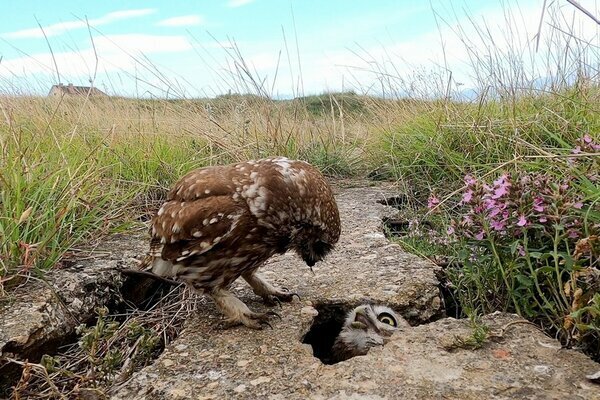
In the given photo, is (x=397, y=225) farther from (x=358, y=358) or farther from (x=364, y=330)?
(x=358, y=358)

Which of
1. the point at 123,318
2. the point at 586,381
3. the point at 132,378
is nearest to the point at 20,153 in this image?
the point at 123,318

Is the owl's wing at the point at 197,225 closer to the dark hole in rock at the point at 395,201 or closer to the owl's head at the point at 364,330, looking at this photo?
the owl's head at the point at 364,330

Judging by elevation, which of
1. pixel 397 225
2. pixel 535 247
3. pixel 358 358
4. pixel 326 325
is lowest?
pixel 326 325

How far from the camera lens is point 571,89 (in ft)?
16.6

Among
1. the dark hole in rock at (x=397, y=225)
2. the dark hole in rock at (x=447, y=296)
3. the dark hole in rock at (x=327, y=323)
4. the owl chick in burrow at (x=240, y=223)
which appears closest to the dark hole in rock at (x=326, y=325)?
the dark hole in rock at (x=327, y=323)

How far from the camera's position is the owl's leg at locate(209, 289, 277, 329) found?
2510 mm

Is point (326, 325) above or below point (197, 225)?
below

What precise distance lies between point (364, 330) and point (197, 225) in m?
0.80

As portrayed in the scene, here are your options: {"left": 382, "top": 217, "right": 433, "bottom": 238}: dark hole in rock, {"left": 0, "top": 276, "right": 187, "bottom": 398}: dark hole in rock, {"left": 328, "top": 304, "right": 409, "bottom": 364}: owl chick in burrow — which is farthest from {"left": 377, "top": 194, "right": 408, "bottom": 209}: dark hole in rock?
{"left": 328, "top": 304, "right": 409, "bottom": 364}: owl chick in burrow

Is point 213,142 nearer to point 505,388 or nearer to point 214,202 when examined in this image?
point 214,202

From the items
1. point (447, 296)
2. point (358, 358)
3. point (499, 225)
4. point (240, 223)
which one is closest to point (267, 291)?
point (240, 223)

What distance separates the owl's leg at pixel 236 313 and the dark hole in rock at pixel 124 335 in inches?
10.8

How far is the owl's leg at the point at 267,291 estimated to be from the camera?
9.07ft

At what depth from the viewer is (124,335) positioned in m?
2.67
